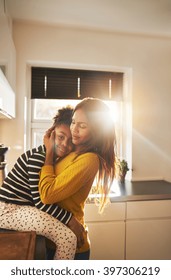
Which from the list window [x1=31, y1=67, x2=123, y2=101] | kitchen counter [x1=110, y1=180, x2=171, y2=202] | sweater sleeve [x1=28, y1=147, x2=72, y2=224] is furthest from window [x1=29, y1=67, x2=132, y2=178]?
sweater sleeve [x1=28, y1=147, x2=72, y2=224]

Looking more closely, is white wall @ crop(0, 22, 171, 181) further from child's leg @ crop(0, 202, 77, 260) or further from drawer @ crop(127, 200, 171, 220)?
child's leg @ crop(0, 202, 77, 260)

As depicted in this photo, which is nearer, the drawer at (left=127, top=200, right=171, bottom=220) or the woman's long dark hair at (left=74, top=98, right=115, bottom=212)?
the woman's long dark hair at (left=74, top=98, right=115, bottom=212)

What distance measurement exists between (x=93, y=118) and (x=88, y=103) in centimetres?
5

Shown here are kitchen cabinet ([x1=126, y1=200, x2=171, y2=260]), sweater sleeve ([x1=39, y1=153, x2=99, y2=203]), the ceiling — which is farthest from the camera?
kitchen cabinet ([x1=126, y1=200, x2=171, y2=260])

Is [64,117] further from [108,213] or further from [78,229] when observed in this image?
[108,213]

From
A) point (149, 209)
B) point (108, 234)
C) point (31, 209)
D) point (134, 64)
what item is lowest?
point (108, 234)

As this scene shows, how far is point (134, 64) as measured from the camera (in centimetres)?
90

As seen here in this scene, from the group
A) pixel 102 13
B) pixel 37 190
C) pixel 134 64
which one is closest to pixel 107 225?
pixel 37 190

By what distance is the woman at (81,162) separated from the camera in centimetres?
52

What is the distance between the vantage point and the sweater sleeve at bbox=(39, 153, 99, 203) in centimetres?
52

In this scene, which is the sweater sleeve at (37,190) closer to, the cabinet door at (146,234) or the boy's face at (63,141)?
the boy's face at (63,141)

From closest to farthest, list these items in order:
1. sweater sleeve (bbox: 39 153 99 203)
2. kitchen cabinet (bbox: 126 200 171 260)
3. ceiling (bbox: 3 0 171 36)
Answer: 1. sweater sleeve (bbox: 39 153 99 203)
2. ceiling (bbox: 3 0 171 36)
3. kitchen cabinet (bbox: 126 200 171 260)

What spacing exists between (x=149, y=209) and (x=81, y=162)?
1.87 feet

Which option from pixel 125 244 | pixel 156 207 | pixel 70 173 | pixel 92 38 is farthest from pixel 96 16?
pixel 125 244
